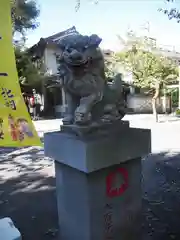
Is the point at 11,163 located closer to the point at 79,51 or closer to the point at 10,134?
the point at 10,134

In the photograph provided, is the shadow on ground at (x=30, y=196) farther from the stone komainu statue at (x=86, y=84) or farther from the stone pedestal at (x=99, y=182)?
the stone komainu statue at (x=86, y=84)

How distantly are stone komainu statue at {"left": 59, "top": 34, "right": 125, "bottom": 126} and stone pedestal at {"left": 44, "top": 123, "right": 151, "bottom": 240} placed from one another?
206mm

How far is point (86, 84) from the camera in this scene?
6.63 feet

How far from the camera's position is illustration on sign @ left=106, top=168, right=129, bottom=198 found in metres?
2.07

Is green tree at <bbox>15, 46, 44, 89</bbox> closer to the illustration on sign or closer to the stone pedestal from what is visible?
the stone pedestal

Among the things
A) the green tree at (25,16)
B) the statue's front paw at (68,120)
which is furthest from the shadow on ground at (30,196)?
the green tree at (25,16)

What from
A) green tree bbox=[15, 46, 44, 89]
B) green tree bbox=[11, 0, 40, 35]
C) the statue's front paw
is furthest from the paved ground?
green tree bbox=[15, 46, 44, 89]

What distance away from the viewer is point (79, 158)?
1822mm

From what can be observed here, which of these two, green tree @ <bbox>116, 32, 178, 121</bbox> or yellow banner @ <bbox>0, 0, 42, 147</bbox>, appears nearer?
yellow banner @ <bbox>0, 0, 42, 147</bbox>

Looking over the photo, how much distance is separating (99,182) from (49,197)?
2.00 meters

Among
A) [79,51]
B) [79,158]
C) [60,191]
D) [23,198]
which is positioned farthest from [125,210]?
[23,198]

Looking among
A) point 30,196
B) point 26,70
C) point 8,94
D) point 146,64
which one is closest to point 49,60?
point 26,70

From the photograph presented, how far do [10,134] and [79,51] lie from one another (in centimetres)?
156

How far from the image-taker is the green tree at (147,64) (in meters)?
13.1
